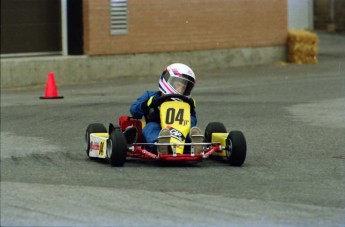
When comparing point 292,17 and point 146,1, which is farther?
point 292,17

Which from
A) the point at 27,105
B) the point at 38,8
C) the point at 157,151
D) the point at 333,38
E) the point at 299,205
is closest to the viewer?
the point at 299,205

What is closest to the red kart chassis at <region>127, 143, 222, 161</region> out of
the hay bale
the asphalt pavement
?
the asphalt pavement

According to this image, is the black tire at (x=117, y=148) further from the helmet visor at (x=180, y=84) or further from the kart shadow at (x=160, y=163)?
the helmet visor at (x=180, y=84)

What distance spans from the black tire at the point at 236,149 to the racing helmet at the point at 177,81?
72 cm

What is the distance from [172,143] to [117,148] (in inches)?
21.3

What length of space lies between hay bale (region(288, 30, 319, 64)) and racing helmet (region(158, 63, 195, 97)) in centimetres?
1554

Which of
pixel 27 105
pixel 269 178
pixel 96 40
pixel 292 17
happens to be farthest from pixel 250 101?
pixel 292 17

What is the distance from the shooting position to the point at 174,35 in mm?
24281

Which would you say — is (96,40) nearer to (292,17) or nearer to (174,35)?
(174,35)

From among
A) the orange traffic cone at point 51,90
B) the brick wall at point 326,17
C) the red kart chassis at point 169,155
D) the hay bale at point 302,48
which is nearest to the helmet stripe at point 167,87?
the red kart chassis at point 169,155

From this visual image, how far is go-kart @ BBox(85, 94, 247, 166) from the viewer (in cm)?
1041

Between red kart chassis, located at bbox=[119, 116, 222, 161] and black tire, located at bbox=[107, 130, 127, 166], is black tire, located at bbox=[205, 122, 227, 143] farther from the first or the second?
black tire, located at bbox=[107, 130, 127, 166]

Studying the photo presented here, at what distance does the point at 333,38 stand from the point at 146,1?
38.8 feet

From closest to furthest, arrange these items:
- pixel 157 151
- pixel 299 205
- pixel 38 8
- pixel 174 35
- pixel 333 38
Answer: pixel 299 205 → pixel 157 151 → pixel 38 8 → pixel 174 35 → pixel 333 38
